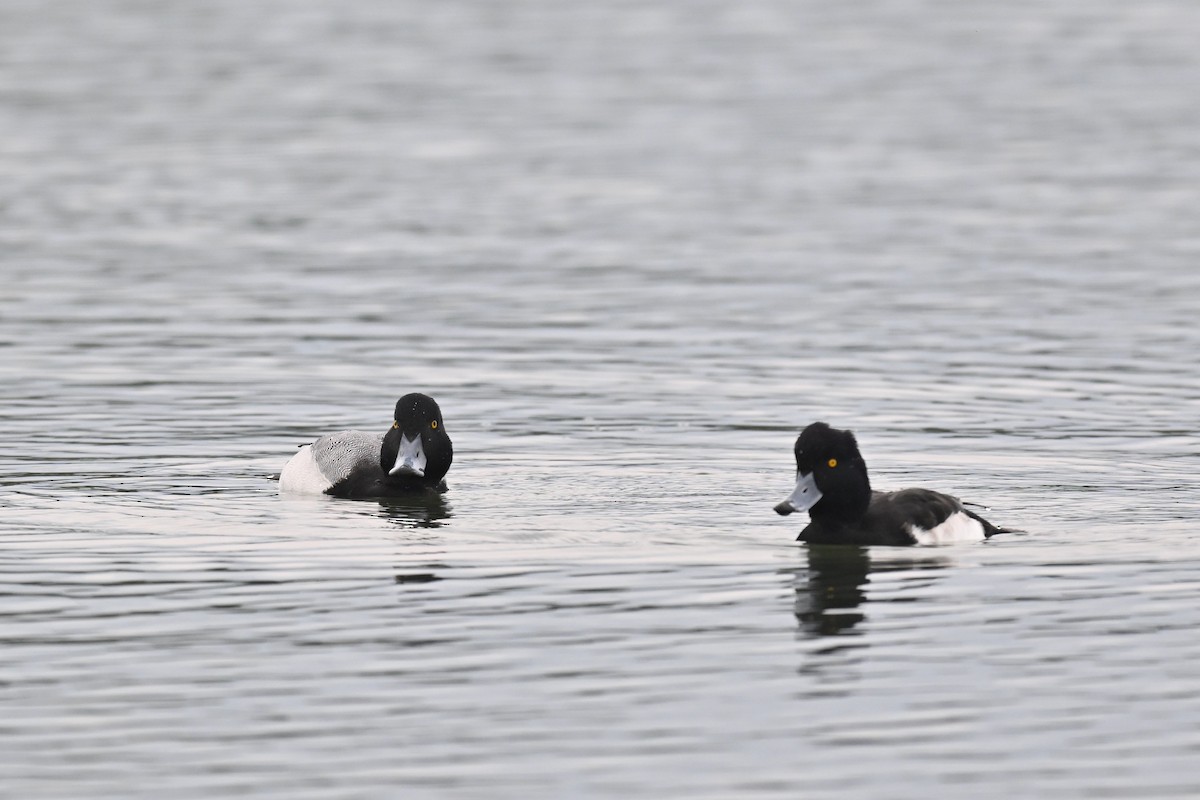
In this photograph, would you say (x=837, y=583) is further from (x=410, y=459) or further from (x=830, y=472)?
(x=410, y=459)

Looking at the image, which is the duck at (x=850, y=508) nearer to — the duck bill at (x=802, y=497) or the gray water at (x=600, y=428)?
the duck bill at (x=802, y=497)

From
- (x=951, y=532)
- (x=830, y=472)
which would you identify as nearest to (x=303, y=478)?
(x=830, y=472)

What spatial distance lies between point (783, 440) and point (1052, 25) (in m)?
40.9

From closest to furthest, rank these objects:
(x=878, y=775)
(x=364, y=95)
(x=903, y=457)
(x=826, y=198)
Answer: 1. (x=878, y=775)
2. (x=903, y=457)
3. (x=826, y=198)
4. (x=364, y=95)

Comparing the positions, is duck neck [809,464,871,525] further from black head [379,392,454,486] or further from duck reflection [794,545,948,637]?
black head [379,392,454,486]

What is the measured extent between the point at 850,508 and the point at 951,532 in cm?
68

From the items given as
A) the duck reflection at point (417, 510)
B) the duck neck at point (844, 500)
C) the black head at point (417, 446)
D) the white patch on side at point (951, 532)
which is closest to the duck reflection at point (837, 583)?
the duck neck at point (844, 500)

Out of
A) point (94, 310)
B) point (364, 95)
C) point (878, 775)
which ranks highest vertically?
point (364, 95)

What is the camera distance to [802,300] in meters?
26.4

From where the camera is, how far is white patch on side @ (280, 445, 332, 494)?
17.5 meters

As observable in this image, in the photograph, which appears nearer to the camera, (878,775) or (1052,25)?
(878,775)

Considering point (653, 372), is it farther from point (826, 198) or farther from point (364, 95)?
point (364, 95)

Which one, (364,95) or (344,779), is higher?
(364,95)

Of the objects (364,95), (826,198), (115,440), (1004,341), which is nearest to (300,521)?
(115,440)
